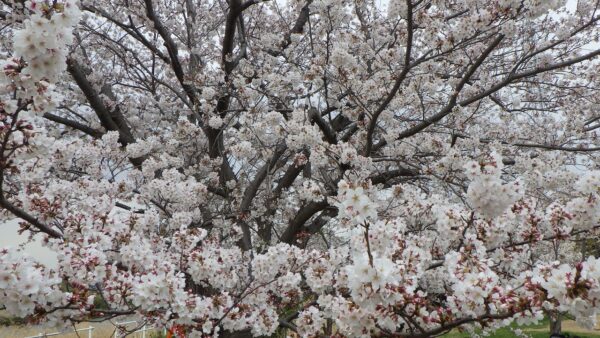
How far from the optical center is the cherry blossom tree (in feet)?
7.40

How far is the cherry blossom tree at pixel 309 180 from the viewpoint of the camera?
2.26m

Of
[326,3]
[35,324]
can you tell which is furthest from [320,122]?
[35,324]

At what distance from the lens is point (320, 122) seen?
611cm

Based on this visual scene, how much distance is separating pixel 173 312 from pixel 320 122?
3.67 m

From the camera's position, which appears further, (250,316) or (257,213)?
(257,213)

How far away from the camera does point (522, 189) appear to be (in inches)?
98.3

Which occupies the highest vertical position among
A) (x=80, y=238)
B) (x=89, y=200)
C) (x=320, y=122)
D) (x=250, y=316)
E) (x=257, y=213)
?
(x=320, y=122)

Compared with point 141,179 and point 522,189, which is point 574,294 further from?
point 141,179

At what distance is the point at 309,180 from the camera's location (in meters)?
5.64

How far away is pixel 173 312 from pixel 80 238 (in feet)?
2.72

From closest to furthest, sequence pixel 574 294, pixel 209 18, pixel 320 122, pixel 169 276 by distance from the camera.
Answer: pixel 574 294 < pixel 169 276 < pixel 320 122 < pixel 209 18

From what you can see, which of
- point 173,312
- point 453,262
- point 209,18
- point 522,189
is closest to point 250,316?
point 173,312

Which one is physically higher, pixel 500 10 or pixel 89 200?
pixel 500 10

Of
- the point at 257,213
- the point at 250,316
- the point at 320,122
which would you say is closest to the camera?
the point at 250,316
